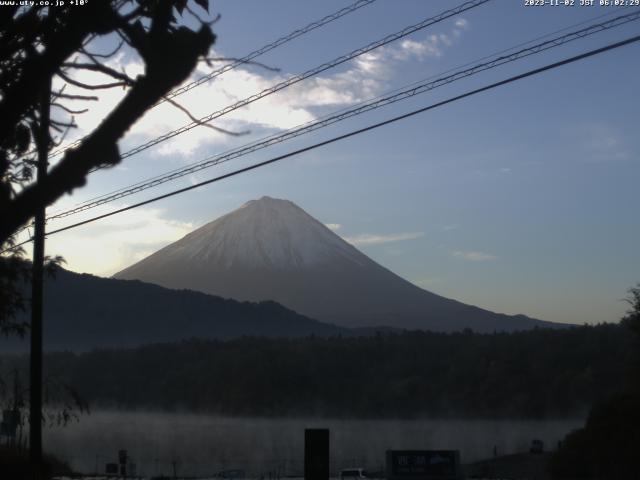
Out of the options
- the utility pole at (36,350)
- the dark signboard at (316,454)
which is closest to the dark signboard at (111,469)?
the utility pole at (36,350)

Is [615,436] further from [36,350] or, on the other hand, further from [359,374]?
[359,374]

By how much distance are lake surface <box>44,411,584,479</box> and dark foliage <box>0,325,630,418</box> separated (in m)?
4.45

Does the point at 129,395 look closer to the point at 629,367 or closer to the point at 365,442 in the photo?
the point at 365,442

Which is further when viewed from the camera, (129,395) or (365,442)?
(129,395)

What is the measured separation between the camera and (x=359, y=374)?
150750 millimetres

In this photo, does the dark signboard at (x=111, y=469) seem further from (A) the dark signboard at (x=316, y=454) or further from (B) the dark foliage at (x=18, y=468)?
(A) the dark signboard at (x=316, y=454)

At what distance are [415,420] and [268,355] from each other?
31583 mm

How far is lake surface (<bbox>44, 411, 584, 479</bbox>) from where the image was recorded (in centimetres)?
8112

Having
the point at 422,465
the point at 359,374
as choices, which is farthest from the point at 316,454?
the point at 359,374

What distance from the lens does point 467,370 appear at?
444 feet

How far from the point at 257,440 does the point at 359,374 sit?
→ 40.9m

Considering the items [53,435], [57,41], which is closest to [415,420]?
[53,435]

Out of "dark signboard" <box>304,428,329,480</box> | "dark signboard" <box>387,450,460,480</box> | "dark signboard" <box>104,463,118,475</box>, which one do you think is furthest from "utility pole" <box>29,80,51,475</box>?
"dark signboard" <box>104,463,118,475</box>

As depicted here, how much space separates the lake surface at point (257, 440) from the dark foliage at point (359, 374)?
4.45 meters
